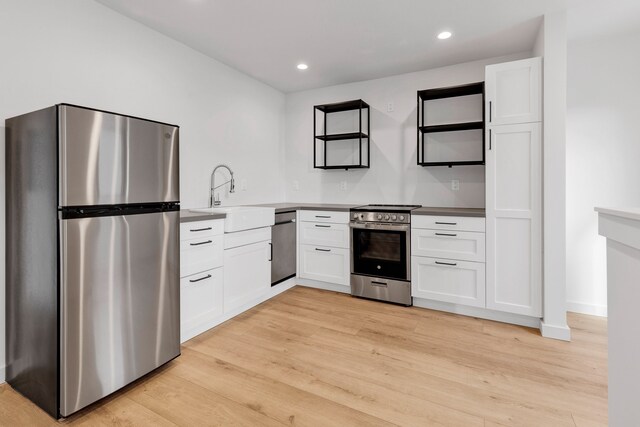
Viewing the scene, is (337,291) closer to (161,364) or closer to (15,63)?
(161,364)

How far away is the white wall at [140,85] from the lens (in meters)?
1.95

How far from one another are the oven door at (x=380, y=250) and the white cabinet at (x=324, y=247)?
11 centimetres

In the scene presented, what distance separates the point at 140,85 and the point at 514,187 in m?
3.26

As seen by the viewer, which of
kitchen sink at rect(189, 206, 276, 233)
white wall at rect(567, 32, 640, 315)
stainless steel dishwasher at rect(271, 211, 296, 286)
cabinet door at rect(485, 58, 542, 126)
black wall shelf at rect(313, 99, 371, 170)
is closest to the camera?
cabinet door at rect(485, 58, 542, 126)

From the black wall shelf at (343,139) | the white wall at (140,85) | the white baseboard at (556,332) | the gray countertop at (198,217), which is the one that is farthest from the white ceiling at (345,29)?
the white baseboard at (556,332)

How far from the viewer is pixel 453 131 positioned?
3482mm

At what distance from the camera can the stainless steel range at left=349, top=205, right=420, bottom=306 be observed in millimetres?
3172

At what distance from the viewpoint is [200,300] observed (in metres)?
2.48

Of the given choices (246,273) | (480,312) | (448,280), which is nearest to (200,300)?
(246,273)

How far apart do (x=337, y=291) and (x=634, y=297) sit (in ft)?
9.69

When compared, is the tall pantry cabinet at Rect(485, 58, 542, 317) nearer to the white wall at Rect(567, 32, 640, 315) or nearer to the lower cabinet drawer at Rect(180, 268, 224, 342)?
the white wall at Rect(567, 32, 640, 315)

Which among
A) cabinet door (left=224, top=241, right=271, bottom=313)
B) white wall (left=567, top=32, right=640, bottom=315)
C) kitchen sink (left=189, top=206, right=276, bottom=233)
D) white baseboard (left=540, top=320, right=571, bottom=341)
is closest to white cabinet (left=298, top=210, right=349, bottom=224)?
kitchen sink (left=189, top=206, right=276, bottom=233)

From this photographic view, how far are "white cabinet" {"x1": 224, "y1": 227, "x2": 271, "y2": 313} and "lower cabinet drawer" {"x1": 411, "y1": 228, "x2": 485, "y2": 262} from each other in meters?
1.49

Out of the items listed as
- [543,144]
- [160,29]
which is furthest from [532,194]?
[160,29]
